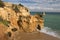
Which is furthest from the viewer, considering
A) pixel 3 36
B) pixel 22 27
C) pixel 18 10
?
pixel 18 10

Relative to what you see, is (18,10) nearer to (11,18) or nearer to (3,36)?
(11,18)

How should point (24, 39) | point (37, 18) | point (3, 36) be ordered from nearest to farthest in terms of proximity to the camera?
point (3, 36) < point (24, 39) < point (37, 18)

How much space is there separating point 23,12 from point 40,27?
16.3 ft

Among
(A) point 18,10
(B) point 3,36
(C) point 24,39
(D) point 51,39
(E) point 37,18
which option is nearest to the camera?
(B) point 3,36

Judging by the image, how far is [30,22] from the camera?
44781 mm

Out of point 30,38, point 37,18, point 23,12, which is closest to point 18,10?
point 23,12

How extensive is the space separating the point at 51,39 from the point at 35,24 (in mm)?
9587

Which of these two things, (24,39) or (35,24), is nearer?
(24,39)

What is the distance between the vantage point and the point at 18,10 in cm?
4678

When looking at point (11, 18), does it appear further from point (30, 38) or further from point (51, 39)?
point (51, 39)

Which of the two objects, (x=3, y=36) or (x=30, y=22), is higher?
(x=3, y=36)

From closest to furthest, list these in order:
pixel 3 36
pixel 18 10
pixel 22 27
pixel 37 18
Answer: pixel 3 36, pixel 22 27, pixel 18 10, pixel 37 18

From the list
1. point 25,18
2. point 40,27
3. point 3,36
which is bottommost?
point 40,27

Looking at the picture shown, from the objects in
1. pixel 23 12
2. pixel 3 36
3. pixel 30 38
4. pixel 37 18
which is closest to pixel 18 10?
pixel 23 12
